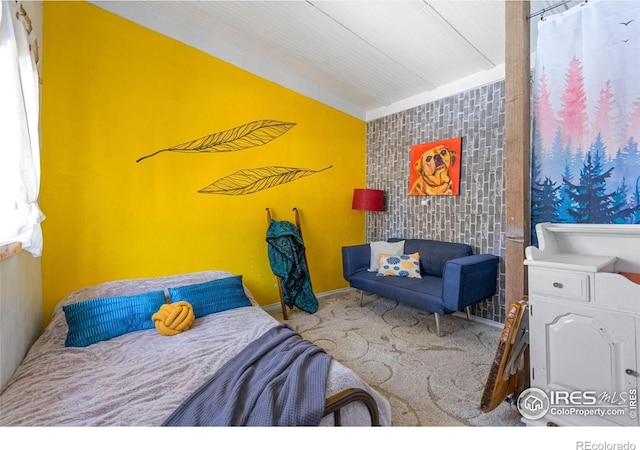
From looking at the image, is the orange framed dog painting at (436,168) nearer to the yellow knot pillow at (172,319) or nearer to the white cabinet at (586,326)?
the white cabinet at (586,326)

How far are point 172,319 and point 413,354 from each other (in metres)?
1.85

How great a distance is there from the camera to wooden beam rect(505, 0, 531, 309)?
1.53 metres

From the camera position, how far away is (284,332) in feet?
5.37

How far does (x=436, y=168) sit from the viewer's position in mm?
3234

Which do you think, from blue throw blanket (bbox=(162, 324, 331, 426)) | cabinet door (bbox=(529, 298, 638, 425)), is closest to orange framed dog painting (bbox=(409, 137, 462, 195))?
cabinet door (bbox=(529, 298, 638, 425))

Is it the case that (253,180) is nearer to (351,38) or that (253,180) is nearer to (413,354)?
(351,38)

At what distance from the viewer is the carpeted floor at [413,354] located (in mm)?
1569

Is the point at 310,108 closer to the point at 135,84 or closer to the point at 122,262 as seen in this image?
Answer: the point at 135,84

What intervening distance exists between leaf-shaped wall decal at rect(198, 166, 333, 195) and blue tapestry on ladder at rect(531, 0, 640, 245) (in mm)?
2402

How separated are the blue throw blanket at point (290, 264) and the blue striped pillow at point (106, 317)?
1.27 m

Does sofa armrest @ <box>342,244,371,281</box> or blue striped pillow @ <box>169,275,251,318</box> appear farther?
sofa armrest @ <box>342,244,371,281</box>

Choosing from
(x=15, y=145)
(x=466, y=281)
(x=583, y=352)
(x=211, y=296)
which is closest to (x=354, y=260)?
(x=466, y=281)

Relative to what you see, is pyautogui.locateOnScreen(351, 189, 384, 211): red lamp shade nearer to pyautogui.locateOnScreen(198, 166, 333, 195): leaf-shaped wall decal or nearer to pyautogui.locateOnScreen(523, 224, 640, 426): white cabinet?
pyautogui.locateOnScreen(198, 166, 333, 195): leaf-shaped wall decal
